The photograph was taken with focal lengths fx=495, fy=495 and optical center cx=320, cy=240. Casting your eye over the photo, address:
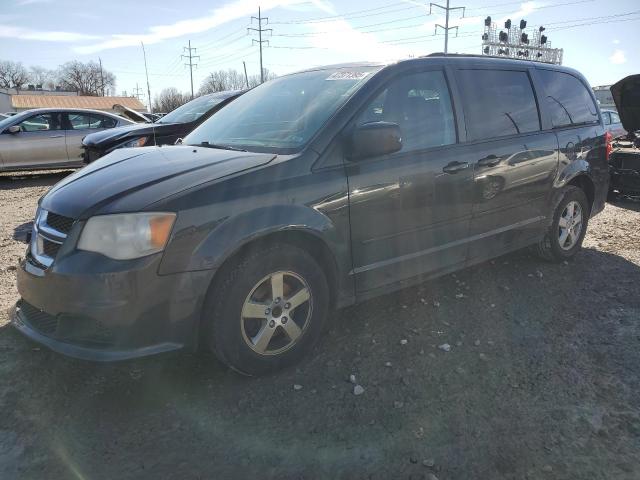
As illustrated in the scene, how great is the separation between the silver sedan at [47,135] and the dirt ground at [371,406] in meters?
7.70

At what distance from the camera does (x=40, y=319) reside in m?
2.64

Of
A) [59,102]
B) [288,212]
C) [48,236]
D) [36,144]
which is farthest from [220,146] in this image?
[59,102]

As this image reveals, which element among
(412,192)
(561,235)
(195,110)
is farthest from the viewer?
(195,110)

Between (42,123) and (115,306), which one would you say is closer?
(115,306)

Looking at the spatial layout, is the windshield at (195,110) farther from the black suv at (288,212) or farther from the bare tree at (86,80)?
the bare tree at (86,80)

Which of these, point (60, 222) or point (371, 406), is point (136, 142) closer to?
point (60, 222)

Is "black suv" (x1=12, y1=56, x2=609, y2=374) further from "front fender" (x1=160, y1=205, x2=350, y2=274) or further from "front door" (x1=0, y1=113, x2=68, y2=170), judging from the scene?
"front door" (x1=0, y1=113, x2=68, y2=170)

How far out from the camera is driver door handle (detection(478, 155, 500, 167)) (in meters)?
3.69

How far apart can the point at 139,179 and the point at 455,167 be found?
6.91 ft

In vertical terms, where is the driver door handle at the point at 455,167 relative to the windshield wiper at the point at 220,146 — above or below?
below

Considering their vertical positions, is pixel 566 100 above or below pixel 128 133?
above

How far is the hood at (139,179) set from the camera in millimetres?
2486

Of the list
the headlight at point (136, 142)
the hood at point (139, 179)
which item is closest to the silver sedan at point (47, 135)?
the headlight at point (136, 142)

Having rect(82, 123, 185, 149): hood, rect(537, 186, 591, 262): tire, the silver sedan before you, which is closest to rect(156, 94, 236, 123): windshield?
rect(82, 123, 185, 149): hood
